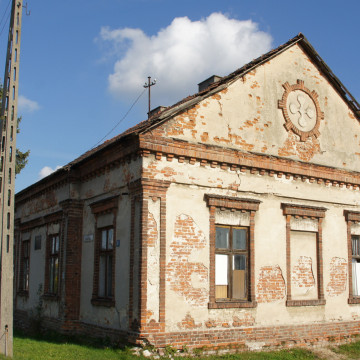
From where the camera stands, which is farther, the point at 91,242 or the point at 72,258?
the point at 72,258

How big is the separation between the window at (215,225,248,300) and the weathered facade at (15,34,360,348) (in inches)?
1.2

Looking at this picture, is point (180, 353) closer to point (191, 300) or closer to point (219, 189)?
point (191, 300)

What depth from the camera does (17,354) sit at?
10.4m

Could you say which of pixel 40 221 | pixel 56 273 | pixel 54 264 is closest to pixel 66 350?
pixel 56 273

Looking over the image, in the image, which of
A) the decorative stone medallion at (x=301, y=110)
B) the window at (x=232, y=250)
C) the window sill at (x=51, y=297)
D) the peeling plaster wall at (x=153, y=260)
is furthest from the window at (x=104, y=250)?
the decorative stone medallion at (x=301, y=110)

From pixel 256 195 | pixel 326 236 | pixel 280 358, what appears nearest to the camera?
pixel 280 358

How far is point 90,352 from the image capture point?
1072 cm

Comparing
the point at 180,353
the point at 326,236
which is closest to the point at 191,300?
the point at 180,353

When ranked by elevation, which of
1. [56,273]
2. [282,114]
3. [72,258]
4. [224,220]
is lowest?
[56,273]

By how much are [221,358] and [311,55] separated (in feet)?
28.6

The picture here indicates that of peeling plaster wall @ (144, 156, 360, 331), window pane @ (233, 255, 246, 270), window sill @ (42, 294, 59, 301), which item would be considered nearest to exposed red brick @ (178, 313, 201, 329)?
peeling plaster wall @ (144, 156, 360, 331)

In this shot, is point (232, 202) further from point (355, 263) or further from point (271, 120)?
point (355, 263)

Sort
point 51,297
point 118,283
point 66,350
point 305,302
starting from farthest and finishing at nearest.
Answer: point 51,297
point 305,302
point 118,283
point 66,350

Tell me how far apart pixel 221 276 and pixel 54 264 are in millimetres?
5829
